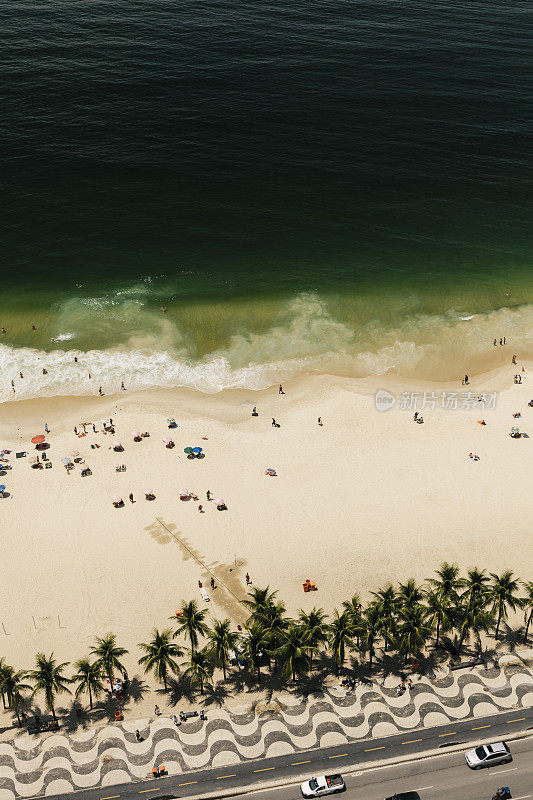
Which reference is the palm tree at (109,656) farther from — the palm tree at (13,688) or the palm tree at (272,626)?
the palm tree at (272,626)

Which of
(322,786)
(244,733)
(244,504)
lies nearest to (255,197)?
(244,504)

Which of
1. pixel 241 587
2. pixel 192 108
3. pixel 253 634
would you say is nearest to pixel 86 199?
pixel 192 108

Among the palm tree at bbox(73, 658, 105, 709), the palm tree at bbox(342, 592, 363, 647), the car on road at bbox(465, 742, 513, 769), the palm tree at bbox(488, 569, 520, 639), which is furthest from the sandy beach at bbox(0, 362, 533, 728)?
the car on road at bbox(465, 742, 513, 769)

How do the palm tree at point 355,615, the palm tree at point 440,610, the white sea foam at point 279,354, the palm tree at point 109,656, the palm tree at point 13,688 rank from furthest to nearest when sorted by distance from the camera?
1. the white sea foam at point 279,354
2. the palm tree at point 440,610
3. the palm tree at point 355,615
4. the palm tree at point 109,656
5. the palm tree at point 13,688

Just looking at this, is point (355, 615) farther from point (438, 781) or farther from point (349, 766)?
point (438, 781)

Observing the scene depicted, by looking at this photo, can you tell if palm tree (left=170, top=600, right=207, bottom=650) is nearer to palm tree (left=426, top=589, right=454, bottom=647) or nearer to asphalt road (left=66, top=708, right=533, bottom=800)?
Result: asphalt road (left=66, top=708, right=533, bottom=800)

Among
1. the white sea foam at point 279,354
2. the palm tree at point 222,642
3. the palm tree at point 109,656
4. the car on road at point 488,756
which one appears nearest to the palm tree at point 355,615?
the palm tree at point 222,642
